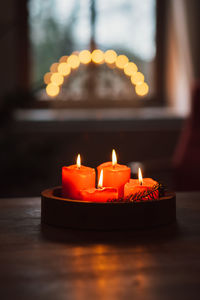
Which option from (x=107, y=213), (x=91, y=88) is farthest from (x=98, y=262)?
(x=91, y=88)

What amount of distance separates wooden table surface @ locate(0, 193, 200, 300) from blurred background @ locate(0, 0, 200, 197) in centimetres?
245

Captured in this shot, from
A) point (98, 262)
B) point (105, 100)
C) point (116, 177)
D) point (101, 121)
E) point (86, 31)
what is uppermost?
point (86, 31)

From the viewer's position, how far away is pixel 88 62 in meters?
4.10

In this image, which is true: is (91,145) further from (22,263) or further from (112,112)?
(22,263)

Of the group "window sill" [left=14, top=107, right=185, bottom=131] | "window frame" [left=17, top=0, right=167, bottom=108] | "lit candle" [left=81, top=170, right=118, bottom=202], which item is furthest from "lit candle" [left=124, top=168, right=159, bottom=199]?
"window frame" [left=17, top=0, right=167, bottom=108]

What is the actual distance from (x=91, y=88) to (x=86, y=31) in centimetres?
44

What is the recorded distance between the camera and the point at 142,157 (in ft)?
12.1

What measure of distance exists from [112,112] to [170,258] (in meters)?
3.36

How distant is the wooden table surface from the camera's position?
66cm

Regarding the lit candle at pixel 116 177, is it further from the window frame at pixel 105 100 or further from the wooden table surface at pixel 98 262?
the window frame at pixel 105 100

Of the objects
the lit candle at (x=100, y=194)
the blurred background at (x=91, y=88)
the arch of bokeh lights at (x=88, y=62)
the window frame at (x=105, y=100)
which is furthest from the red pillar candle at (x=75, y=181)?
the window frame at (x=105, y=100)

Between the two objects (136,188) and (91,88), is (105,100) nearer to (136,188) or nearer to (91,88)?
(91,88)

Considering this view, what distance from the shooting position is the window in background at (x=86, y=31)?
13.3ft

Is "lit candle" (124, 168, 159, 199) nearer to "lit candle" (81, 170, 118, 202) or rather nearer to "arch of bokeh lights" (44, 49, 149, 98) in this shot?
"lit candle" (81, 170, 118, 202)
